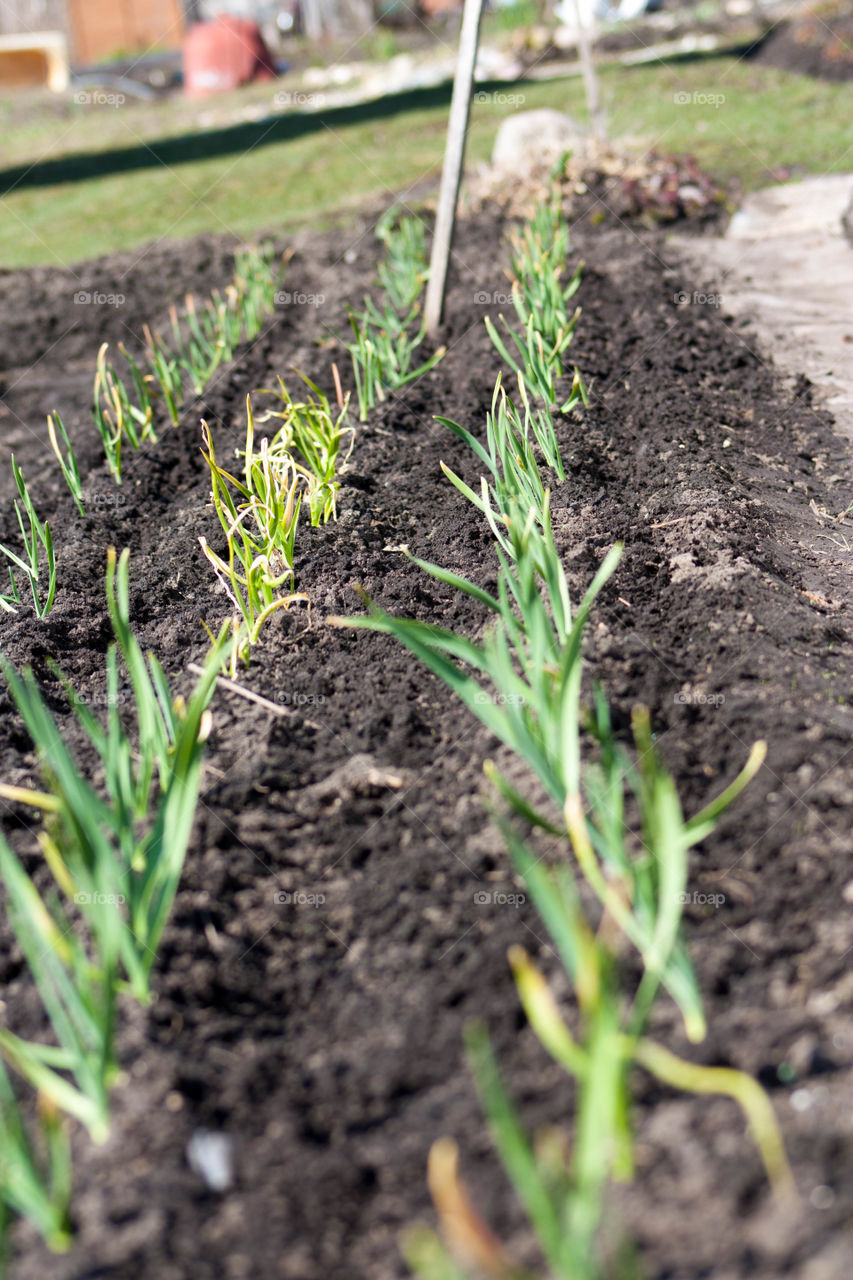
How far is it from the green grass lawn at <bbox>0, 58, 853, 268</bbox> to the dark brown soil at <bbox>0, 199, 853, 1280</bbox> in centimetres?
450

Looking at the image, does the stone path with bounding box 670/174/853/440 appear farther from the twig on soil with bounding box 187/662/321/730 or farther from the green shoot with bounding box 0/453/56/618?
the green shoot with bounding box 0/453/56/618

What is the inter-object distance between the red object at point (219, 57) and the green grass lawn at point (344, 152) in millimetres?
2785

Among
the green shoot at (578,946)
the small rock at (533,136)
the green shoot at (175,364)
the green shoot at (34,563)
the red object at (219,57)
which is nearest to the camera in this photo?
the green shoot at (578,946)

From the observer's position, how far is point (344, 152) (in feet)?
30.6

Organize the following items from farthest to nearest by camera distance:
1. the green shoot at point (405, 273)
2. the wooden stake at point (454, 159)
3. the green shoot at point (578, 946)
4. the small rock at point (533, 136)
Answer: the small rock at point (533, 136) → the green shoot at point (405, 273) → the wooden stake at point (454, 159) → the green shoot at point (578, 946)

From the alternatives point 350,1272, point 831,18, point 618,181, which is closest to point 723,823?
point 350,1272

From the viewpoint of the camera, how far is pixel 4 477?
4.34 metres

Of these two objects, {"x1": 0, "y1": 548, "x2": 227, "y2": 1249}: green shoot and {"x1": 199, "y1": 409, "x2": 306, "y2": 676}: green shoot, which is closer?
{"x1": 0, "y1": 548, "x2": 227, "y2": 1249}: green shoot

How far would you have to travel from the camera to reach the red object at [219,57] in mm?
13758

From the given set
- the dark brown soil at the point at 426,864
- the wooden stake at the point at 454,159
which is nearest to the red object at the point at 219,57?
the wooden stake at the point at 454,159

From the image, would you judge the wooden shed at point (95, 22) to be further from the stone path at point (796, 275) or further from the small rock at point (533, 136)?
the stone path at point (796, 275)

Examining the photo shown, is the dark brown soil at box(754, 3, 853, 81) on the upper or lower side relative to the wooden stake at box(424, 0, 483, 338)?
upper

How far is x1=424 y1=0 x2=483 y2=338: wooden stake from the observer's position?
3.85m

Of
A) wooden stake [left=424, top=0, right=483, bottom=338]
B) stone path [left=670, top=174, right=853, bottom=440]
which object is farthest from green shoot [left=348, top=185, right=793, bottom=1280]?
stone path [left=670, top=174, right=853, bottom=440]
